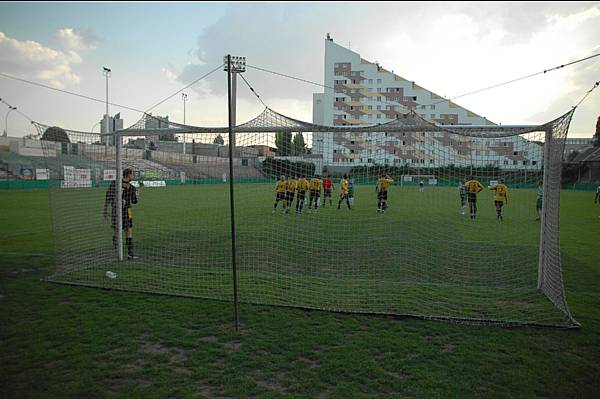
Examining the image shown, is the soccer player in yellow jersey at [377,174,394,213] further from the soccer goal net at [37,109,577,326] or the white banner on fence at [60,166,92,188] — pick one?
the white banner on fence at [60,166,92,188]

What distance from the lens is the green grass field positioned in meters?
3.90

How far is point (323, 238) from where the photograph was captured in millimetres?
12438

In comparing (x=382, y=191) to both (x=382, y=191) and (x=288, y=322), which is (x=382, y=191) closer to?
(x=382, y=191)

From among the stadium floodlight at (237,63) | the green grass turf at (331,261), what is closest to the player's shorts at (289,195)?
the green grass turf at (331,261)

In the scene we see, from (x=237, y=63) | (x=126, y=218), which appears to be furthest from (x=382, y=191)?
(x=237, y=63)

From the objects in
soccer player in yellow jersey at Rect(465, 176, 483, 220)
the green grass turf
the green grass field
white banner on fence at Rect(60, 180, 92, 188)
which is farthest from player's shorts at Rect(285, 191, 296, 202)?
white banner on fence at Rect(60, 180, 92, 188)

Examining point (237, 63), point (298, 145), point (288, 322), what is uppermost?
point (237, 63)

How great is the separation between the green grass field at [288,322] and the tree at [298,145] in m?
2.36

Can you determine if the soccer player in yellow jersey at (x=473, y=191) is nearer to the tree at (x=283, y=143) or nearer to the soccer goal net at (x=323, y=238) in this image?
the soccer goal net at (x=323, y=238)

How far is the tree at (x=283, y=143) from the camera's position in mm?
7559

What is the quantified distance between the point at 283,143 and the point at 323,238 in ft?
17.1

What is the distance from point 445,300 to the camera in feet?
21.0

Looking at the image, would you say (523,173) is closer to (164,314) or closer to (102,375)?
(164,314)

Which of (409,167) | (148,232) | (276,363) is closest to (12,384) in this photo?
(276,363)
